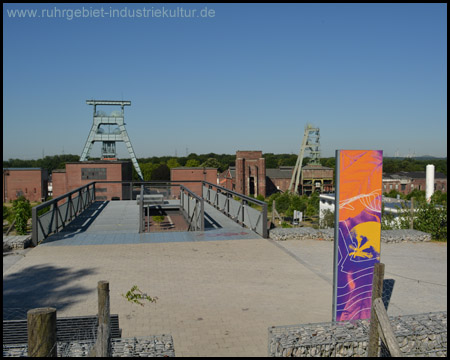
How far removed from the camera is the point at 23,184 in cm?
6200

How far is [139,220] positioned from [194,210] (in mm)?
1958

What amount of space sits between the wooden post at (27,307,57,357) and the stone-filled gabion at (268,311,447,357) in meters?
2.62

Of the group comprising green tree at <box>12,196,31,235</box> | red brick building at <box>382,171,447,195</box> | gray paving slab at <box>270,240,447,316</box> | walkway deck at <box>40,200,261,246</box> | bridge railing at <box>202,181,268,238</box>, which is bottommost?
red brick building at <box>382,171,447,195</box>

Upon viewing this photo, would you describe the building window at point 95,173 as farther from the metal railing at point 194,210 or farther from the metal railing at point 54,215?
the metal railing at point 194,210

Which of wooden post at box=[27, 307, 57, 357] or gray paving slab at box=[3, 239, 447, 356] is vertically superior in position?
wooden post at box=[27, 307, 57, 357]

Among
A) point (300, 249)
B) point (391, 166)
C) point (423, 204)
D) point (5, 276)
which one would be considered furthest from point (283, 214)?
point (391, 166)

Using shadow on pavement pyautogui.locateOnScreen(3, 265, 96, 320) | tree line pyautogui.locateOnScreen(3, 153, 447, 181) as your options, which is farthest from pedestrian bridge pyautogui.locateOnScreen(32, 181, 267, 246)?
tree line pyautogui.locateOnScreen(3, 153, 447, 181)

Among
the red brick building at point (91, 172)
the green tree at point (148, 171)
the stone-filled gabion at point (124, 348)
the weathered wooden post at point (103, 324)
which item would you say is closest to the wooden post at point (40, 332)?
the weathered wooden post at point (103, 324)

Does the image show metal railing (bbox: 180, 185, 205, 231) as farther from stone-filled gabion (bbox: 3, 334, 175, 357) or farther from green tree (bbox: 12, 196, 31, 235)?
stone-filled gabion (bbox: 3, 334, 175, 357)

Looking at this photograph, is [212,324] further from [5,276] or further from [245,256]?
[5,276]

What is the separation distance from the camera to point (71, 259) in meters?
9.24

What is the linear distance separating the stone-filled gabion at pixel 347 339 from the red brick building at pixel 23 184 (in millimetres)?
63884

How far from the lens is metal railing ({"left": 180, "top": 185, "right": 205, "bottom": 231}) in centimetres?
1222

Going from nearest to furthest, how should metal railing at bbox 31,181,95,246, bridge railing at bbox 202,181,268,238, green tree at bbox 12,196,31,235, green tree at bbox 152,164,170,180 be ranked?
metal railing at bbox 31,181,95,246, bridge railing at bbox 202,181,268,238, green tree at bbox 12,196,31,235, green tree at bbox 152,164,170,180
